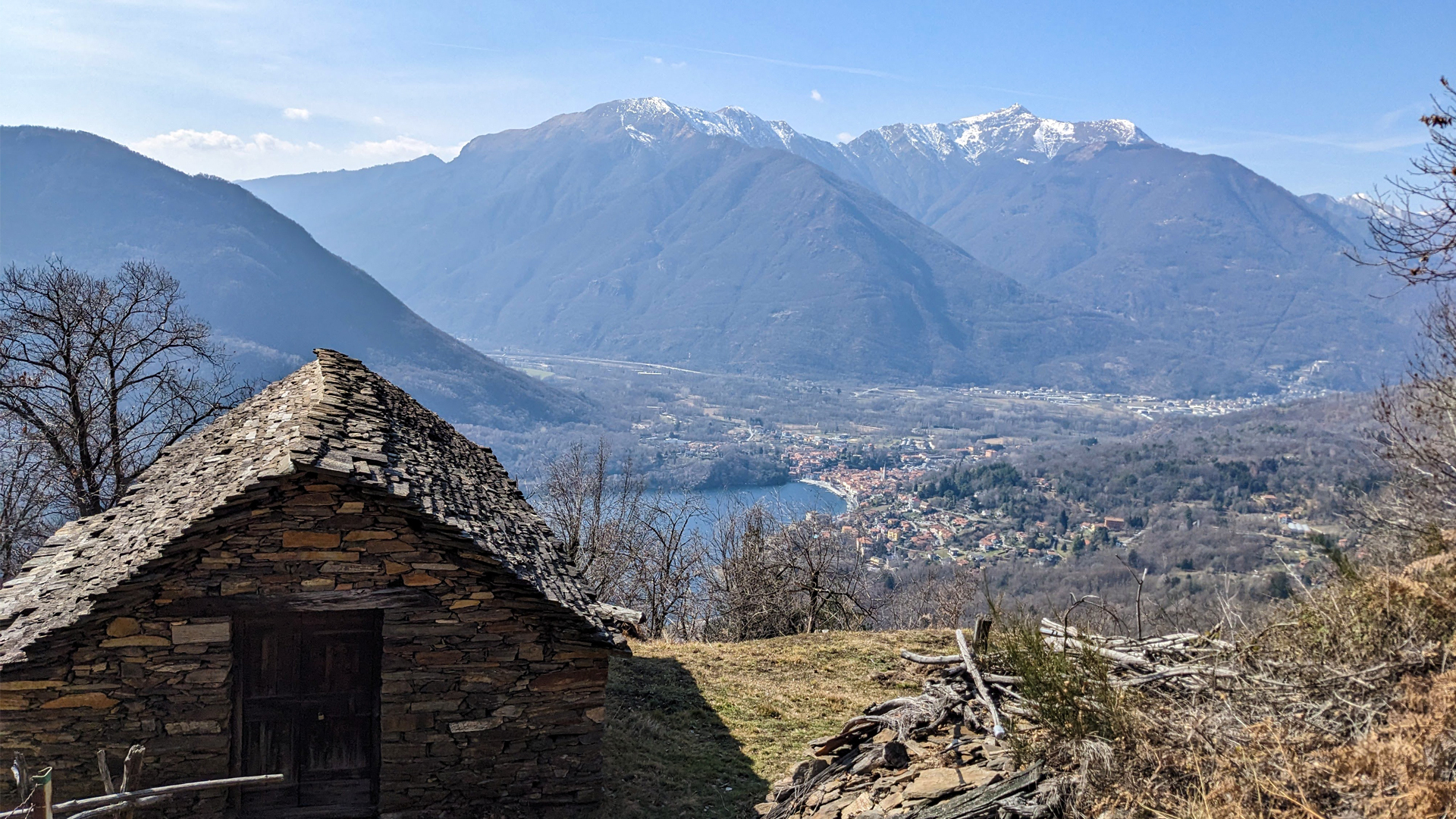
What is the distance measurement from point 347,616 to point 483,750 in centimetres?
234

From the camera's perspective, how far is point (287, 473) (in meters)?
8.89

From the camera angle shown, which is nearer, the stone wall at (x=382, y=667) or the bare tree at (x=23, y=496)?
the stone wall at (x=382, y=667)

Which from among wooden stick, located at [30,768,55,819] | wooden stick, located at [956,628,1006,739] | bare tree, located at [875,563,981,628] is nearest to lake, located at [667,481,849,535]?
bare tree, located at [875,563,981,628]

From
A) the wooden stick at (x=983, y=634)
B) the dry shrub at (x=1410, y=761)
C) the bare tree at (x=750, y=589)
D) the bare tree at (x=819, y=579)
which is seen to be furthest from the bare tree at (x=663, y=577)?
the dry shrub at (x=1410, y=761)

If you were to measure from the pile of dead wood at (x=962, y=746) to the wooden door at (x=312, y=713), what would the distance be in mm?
5068

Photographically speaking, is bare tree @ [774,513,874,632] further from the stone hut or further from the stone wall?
the stone hut

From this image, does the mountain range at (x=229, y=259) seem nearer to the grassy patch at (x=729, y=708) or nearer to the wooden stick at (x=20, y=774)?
the grassy patch at (x=729, y=708)

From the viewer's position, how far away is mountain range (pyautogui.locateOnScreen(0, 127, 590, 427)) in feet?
335

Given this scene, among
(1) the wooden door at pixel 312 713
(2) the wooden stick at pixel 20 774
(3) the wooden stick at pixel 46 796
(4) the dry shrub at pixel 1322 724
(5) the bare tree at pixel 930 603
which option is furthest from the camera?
(5) the bare tree at pixel 930 603

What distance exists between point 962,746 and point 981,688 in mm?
636

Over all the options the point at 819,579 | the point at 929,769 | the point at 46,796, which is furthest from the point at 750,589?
the point at 46,796

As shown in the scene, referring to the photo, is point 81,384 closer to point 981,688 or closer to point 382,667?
point 382,667

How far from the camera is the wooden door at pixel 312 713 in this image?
32.7ft

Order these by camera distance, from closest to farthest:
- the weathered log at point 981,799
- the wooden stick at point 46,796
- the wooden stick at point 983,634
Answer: the wooden stick at point 46,796 → the weathered log at point 981,799 → the wooden stick at point 983,634
